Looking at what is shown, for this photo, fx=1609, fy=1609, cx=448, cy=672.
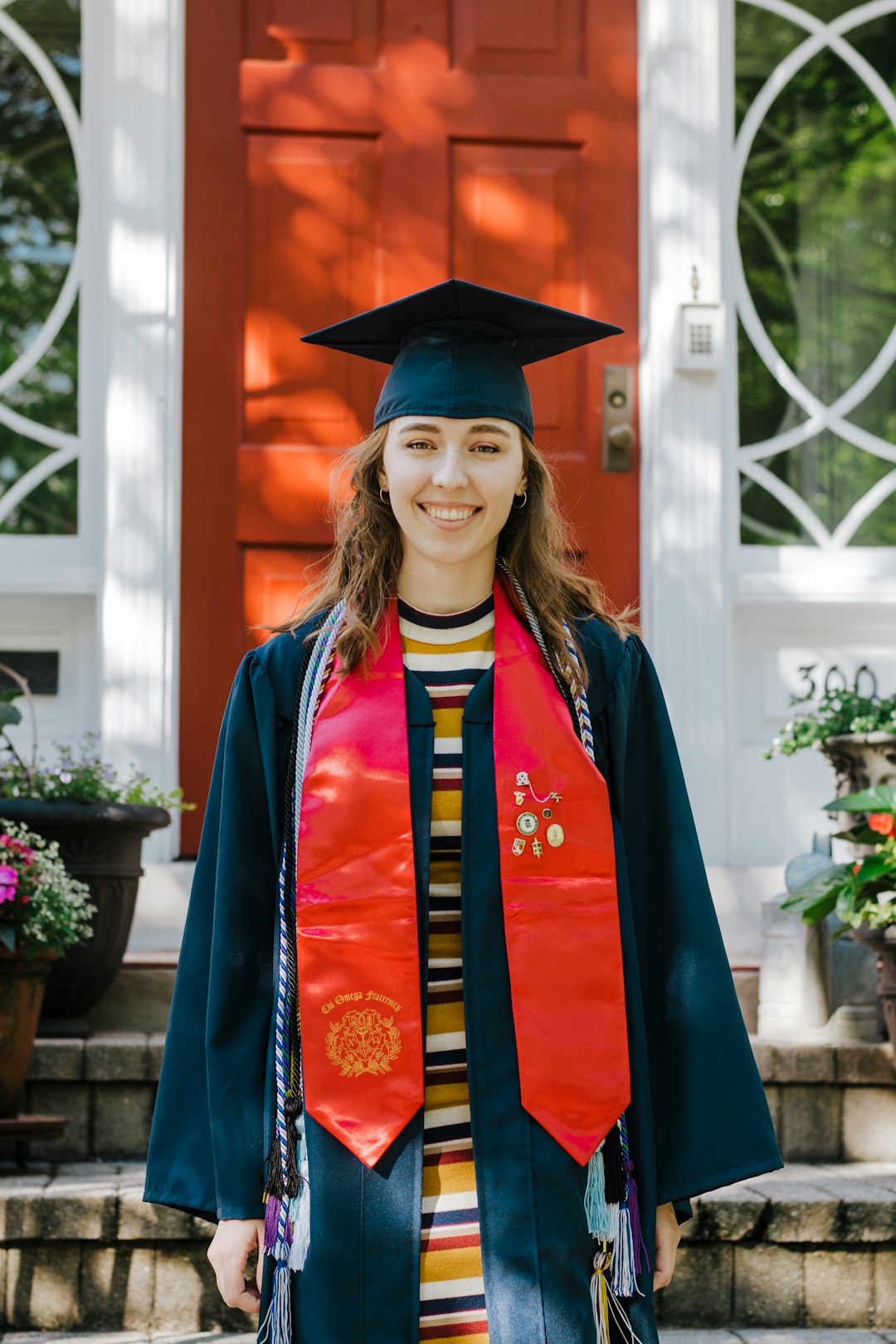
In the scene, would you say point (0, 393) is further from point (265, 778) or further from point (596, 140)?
point (265, 778)

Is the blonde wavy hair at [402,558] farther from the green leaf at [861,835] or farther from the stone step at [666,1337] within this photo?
the green leaf at [861,835]

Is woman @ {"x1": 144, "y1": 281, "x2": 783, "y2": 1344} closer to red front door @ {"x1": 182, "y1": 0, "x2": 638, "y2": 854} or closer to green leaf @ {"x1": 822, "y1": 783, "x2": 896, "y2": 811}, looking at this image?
green leaf @ {"x1": 822, "y1": 783, "x2": 896, "y2": 811}

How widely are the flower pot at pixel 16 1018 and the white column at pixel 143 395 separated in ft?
3.29

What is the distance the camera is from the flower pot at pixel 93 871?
380cm

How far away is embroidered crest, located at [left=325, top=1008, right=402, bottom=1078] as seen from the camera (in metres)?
1.78

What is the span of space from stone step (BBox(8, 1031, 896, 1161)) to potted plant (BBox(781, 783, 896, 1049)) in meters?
0.14

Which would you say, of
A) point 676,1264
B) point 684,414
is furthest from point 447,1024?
point 684,414

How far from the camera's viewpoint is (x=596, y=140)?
4828 millimetres

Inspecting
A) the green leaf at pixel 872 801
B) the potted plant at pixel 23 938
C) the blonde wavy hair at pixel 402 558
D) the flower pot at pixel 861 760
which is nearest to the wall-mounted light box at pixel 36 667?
the potted plant at pixel 23 938

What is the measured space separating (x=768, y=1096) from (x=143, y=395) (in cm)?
254

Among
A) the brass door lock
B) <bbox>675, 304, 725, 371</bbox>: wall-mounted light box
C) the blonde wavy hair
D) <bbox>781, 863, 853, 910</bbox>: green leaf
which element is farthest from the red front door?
the blonde wavy hair

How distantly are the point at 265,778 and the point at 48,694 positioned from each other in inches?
Result: 115

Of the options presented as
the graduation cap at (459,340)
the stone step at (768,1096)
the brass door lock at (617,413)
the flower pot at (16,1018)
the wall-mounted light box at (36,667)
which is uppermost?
the brass door lock at (617,413)

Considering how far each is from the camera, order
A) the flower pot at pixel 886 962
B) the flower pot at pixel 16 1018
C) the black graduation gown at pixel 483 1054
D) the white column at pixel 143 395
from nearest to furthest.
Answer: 1. the black graduation gown at pixel 483 1054
2. the flower pot at pixel 16 1018
3. the flower pot at pixel 886 962
4. the white column at pixel 143 395
